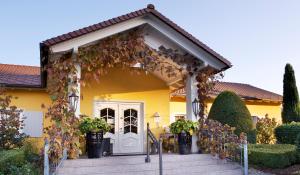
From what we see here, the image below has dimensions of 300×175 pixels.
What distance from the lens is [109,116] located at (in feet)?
42.7

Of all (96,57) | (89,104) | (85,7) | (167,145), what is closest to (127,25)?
(96,57)

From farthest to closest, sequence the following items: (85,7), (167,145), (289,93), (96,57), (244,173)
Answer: (289,93), (167,145), (85,7), (96,57), (244,173)

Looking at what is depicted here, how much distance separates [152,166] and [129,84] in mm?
4897

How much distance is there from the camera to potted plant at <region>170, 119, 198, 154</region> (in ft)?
33.4

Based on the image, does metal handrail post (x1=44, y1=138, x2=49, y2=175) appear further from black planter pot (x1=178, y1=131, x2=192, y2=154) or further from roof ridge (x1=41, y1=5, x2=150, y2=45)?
black planter pot (x1=178, y1=131, x2=192, y2=154)

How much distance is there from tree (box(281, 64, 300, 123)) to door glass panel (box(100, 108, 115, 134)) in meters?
10.5

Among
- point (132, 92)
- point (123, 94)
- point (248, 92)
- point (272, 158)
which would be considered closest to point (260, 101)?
point (248, 92)

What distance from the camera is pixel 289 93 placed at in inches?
742

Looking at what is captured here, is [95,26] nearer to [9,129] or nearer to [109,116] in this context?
[109,116]

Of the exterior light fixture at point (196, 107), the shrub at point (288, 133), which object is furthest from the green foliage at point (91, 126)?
the shrub at point (288, 133)

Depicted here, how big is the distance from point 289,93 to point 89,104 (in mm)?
11661

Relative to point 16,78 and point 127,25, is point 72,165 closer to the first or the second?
point 127,25

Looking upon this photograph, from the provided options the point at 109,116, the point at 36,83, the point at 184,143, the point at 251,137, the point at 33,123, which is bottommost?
the point at 251,137

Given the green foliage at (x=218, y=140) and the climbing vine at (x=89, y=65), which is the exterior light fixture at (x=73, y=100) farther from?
the green foliage at (x=218, y=140)
